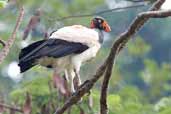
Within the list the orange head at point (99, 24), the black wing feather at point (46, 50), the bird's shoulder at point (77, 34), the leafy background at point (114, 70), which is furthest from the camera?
the leafy background at point (114, 70)

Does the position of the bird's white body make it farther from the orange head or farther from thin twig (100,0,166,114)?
thin twig (100,0,166,114)

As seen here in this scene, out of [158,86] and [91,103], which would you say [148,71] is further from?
[91,103]

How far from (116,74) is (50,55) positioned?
6.37 meters

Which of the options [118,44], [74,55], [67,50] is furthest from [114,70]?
[118,44]

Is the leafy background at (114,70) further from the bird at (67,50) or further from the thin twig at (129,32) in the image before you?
the thin twig at (129,32)

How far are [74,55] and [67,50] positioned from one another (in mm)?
139

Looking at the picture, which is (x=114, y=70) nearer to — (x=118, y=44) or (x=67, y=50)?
(x=67, y=50)

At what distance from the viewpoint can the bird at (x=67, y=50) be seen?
354 centimetres

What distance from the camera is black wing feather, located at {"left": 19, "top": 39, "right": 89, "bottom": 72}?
3.48 meters

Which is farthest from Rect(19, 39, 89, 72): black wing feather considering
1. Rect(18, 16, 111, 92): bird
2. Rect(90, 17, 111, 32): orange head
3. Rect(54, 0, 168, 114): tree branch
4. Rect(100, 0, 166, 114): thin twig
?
Rect(100, 0, 166, 114): thin twig

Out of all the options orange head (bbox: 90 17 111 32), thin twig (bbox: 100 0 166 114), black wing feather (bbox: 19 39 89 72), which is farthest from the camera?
orange head (bbox: 90 17 111 32)

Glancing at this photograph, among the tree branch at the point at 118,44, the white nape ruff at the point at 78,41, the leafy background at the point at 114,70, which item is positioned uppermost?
the tree branch at the point at 118,44

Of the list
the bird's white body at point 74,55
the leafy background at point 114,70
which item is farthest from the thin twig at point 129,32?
the bird's white body at point 74,55

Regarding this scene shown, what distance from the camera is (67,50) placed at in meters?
3.78
